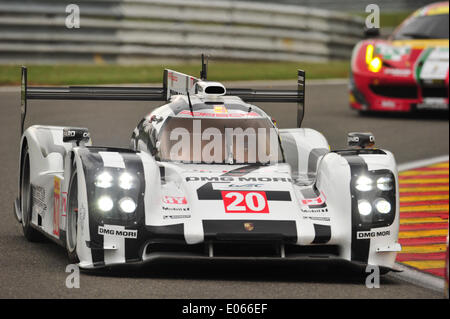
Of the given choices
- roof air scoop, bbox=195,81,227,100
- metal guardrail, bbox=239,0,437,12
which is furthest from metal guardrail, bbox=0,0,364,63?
metal guardrail, bbox=239,0,437,12

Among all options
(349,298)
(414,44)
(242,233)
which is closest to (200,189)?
(242,233)

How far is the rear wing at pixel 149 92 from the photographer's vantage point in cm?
880

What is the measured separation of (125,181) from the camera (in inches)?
280

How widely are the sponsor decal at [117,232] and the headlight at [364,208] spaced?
4.50ft

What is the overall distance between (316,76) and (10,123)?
7901 mm

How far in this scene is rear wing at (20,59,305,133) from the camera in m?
8.80

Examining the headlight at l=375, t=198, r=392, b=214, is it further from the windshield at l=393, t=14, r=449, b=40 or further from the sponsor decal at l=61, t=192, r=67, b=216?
the windshield at l=393, t=14, r=449, b=40

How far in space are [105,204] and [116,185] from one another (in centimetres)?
14

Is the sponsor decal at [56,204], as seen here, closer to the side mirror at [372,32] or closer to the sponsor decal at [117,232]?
the sponsor decal at [117,232]

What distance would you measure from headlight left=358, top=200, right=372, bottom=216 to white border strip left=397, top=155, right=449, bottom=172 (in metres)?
5.47

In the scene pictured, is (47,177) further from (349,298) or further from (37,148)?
(349,298)

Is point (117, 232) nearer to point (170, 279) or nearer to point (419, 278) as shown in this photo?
point (170, 279)

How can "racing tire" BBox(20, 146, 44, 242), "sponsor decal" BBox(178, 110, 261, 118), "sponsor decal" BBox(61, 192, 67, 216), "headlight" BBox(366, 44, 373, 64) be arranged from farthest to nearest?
"headlight" BBox(366, 44, 373, 64) < "racing tire" BBox(20, 146, 44, 242) < "sponsor decal" BBox(178, 110, 261, 118) < "sponsor decal" BBox(61, 192, 67, 216)

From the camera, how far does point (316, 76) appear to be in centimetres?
2131
